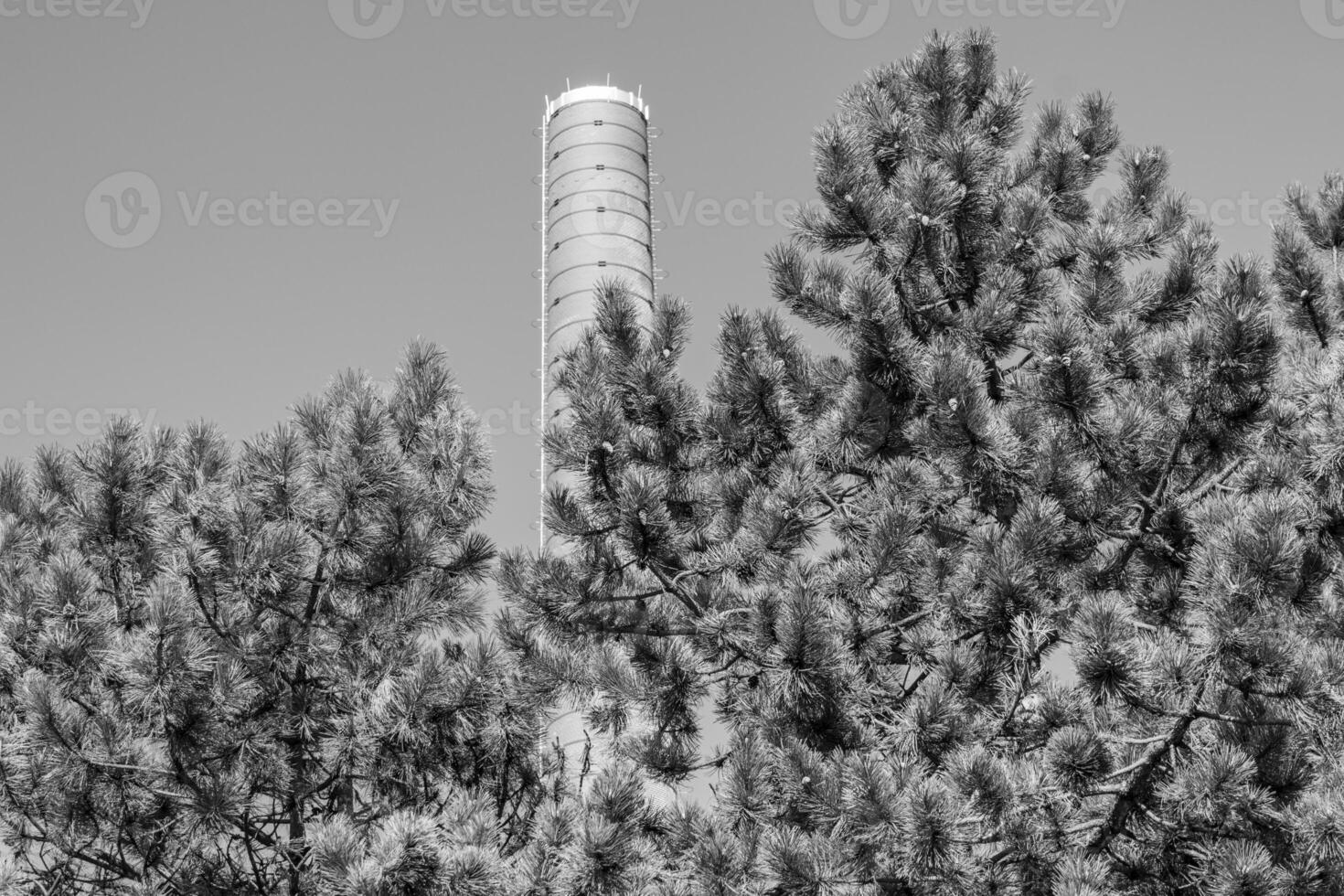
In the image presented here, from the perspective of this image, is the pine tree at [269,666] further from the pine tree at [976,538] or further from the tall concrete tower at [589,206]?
the tall concrete tower at [589,206]

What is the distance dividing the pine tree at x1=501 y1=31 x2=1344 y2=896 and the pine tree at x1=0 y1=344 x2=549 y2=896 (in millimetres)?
538

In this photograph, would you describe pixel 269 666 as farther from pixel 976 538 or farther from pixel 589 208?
pixel 589 208

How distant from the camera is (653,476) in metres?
5.64

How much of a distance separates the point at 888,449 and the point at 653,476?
1.25 m

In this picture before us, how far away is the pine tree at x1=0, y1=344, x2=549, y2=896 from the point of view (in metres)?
4.88

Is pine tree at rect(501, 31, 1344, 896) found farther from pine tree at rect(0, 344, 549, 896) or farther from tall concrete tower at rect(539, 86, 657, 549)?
tall concrete tower at rect(539, 86, 657, 549)

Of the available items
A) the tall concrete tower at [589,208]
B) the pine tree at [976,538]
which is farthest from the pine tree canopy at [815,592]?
the tall concrete tower at [589,208]

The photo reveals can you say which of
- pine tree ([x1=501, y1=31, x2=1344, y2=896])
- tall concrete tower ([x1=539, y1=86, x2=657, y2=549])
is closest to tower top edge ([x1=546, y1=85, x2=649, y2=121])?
tall concrete tower ([x1=539, y1=86, x2=657, y2=549])

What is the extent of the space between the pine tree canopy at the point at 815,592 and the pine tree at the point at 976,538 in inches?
0.8

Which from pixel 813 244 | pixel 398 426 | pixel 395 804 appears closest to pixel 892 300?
pixel 813 244

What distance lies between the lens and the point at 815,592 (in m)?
5.36

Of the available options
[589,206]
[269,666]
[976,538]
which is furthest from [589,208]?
[976,538]

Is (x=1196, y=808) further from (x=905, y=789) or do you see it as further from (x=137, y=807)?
(x=137, y=807)

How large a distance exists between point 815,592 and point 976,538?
2.26ft
